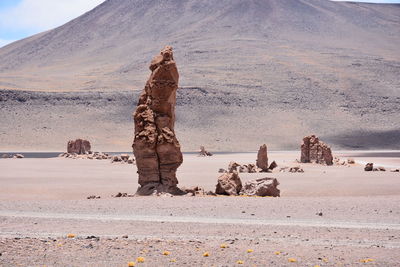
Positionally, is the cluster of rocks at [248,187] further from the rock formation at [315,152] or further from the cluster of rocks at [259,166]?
the rock formation at [315,152]

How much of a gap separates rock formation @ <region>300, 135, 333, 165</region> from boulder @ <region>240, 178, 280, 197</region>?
17.5m

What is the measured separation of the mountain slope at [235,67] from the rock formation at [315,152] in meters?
32.8

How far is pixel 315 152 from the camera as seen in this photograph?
33.9 m

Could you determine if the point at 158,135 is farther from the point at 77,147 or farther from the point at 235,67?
the point at 235,67

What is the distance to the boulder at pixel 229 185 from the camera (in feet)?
53.0

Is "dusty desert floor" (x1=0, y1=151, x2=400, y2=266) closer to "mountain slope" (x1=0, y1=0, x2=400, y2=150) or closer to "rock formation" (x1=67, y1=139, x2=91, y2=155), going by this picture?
"rock formation" (x1=67, y1=139, x2=91, y2=155)

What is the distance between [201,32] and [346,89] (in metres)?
51.3

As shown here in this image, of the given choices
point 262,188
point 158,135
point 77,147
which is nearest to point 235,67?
point 77,147

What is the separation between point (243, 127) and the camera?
74.5 m

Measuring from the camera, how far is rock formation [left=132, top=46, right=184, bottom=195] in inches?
628

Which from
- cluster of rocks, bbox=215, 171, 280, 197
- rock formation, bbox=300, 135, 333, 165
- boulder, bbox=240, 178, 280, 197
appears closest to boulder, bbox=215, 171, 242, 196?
cluster of rocks, bbox=215, 171, 280, 197

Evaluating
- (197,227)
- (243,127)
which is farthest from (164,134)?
(243,127)

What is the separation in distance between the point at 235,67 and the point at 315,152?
67.2 metres

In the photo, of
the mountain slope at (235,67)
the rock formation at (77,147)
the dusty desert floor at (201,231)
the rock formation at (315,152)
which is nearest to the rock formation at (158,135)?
the dusty desert floor at (201,231)
